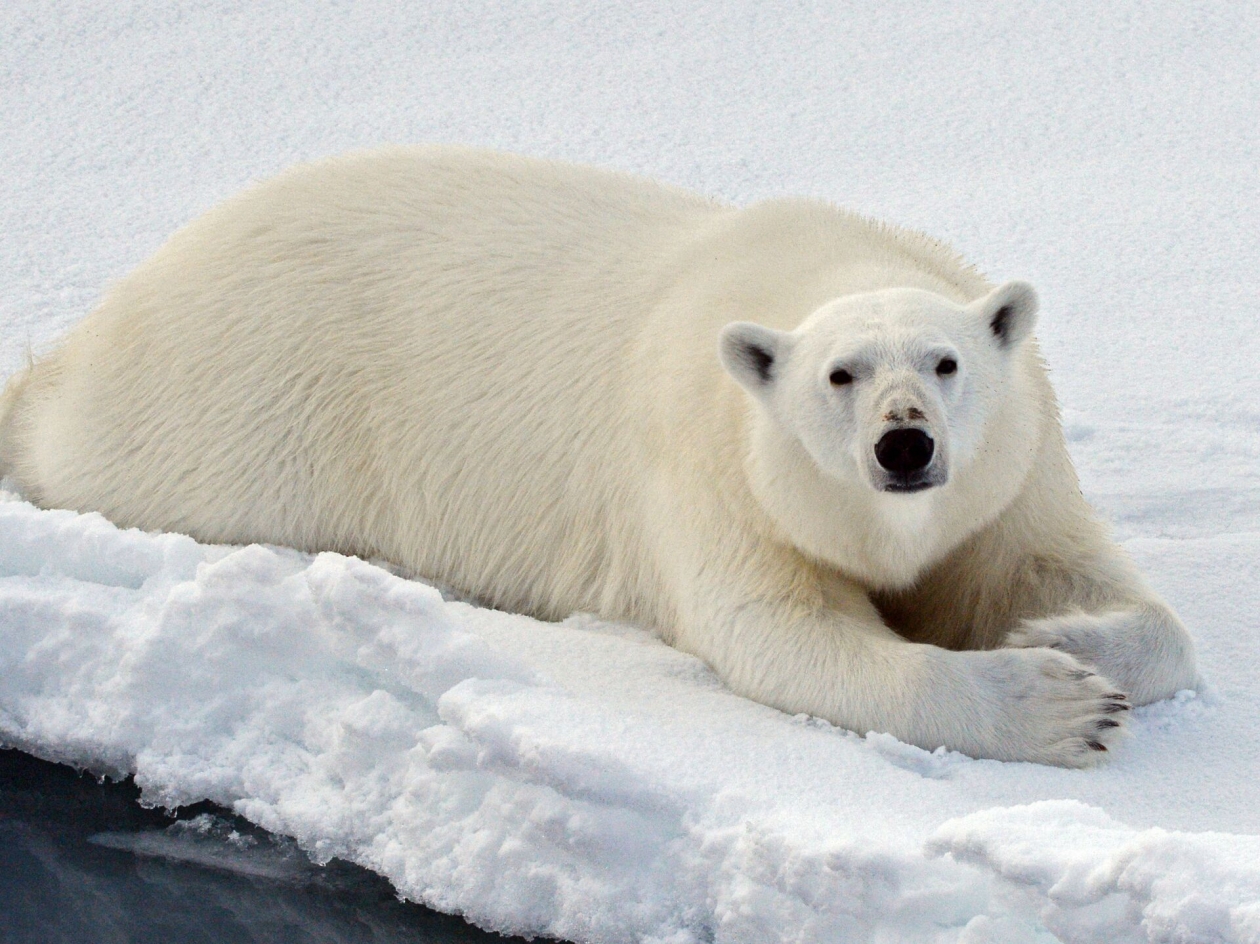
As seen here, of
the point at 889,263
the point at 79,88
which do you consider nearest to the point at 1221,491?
the point at 889,263

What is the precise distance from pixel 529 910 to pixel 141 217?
16.0 ft

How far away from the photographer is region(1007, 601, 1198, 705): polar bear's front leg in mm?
3928

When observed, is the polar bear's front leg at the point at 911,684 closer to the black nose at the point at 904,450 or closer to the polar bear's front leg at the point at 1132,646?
the polar bear's front leg at the point at 1132,646

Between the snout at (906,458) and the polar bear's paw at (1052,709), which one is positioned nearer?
the snout at (906,458)

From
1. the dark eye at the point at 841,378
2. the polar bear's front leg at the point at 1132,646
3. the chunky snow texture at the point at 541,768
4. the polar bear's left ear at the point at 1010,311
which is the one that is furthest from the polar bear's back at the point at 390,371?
the polar bear's front leg at the point at 1132,646

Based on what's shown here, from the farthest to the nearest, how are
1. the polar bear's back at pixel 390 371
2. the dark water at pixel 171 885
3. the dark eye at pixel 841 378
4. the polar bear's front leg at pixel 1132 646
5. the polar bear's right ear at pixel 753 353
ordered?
the polar bear's back at pixel 390 371
the polar bear's front leg at pixel 1132 646
the polar bear's right ear at pixel 753 353
the dark eye at pixel 841 378
the dark water at pixel 171 885

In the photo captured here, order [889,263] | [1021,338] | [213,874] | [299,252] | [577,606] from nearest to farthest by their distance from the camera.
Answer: [213,874]
[1021,338]
[889,263]
[577,606]
[299,252]

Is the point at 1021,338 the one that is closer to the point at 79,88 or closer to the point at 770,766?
the point at 770,766

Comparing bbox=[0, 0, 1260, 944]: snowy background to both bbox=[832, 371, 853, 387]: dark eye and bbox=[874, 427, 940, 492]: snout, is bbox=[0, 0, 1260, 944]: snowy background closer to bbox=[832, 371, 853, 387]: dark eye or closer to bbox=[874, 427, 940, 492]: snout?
bbox=[874, 427, 940, 492]: snout

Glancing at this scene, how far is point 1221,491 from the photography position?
5.24 meters

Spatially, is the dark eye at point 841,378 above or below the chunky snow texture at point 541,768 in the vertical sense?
above

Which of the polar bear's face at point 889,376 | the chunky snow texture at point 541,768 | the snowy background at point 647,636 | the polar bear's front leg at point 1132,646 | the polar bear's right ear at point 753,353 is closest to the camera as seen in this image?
the chunky snow texture at point 541,768

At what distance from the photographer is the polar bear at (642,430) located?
3.76 meters

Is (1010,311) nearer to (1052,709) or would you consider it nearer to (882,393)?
(882,393)
